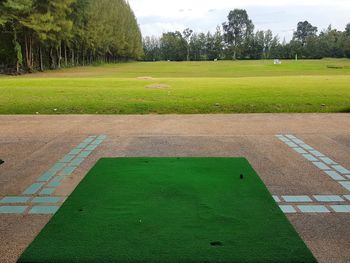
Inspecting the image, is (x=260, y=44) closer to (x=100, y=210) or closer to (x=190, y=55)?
(x=190, y=55)

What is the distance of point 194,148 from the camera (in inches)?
311

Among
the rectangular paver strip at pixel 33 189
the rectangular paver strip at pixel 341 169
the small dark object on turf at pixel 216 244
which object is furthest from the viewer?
the rectangular paver strip at pixel 341 169

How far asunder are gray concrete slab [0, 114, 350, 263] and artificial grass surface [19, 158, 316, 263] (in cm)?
25

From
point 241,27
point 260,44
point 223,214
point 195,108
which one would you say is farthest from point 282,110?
point 241,27

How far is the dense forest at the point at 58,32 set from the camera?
40125mm

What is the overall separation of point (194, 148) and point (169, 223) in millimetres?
3856

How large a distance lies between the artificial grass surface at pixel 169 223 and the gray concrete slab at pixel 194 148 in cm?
25

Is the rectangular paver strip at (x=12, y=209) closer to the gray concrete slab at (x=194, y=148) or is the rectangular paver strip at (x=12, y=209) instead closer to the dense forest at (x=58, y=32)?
the gray concrete slab at (x=194, y=148)

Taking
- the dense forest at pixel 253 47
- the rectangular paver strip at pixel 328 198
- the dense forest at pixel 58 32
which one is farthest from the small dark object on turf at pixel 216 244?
the dense forest at pixel 253 47

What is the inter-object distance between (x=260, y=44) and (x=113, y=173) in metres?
103

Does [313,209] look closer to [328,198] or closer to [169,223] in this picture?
[328,198]

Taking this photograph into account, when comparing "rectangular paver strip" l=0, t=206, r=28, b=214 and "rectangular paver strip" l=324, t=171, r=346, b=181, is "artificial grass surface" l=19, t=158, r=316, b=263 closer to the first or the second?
"rectangular paver strip" l=0, t=206, r=28, b=214

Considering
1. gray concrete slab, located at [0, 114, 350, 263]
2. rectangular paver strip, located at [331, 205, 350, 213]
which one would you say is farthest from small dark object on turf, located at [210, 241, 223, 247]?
rectangular paver strip, located at [331, 205, 350, 213]

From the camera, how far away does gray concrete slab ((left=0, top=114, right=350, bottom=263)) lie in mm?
4096
